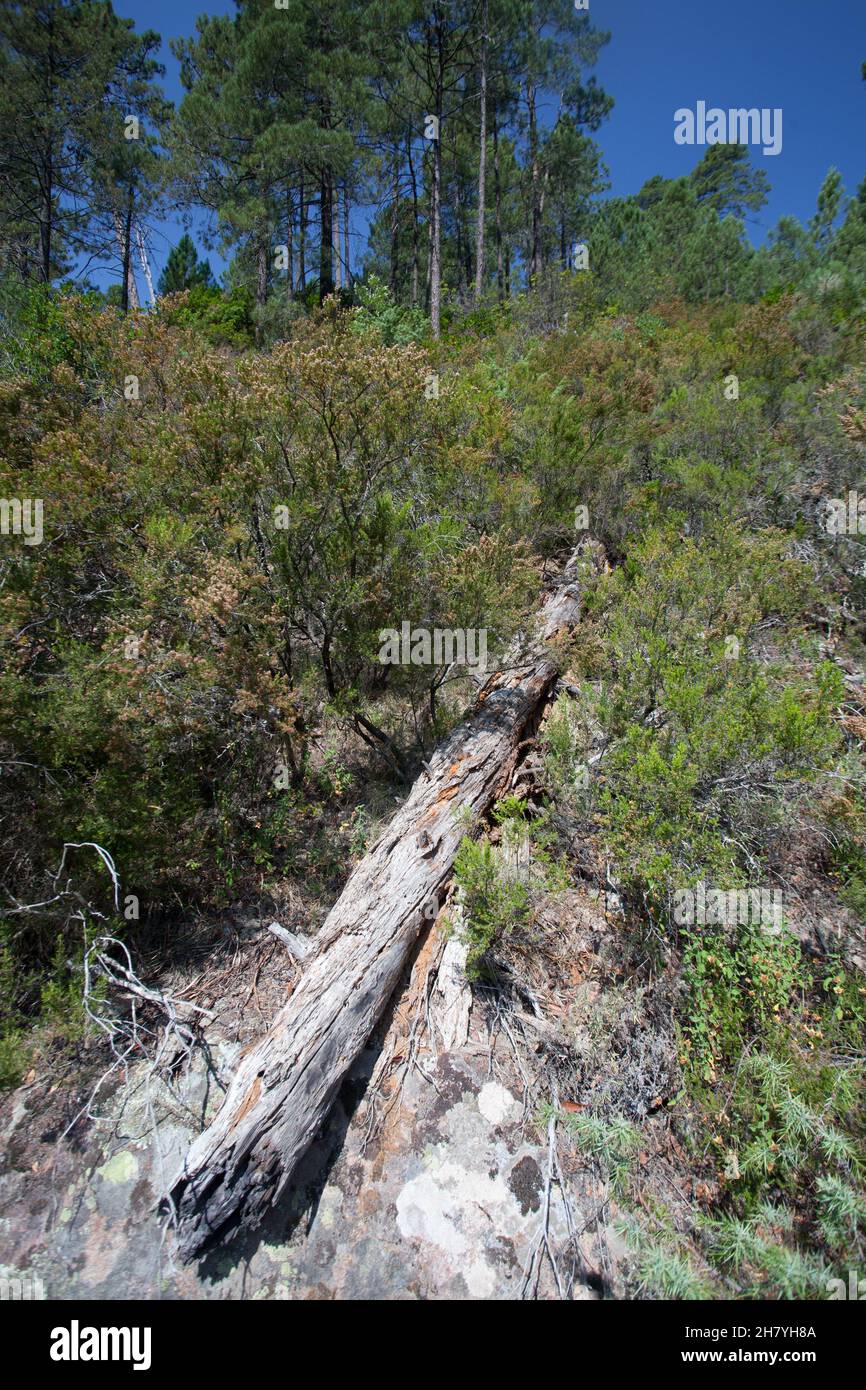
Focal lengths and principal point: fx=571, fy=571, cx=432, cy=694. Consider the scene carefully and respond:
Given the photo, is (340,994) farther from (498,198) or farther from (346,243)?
(498,198)

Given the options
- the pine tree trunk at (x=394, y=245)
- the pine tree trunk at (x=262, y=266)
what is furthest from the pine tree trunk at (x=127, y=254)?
the pine tree trunk at (x=394, y=245)

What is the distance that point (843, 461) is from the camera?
235 inches

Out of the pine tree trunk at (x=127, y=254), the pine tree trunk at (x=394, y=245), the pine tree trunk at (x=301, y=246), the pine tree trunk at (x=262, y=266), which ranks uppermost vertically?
the pine tree trunk at (x=394, y=245)

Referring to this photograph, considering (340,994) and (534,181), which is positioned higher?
(534,181)

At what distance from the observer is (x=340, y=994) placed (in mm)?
2861

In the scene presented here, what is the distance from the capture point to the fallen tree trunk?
7.80 feet

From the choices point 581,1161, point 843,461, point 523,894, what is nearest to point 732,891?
point 523,894

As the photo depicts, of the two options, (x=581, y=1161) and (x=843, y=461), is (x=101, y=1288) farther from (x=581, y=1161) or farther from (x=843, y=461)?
(x=843, y=461)

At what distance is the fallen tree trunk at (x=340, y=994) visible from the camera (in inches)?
93.6

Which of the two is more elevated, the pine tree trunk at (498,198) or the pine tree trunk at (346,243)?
the pine tree trunk at (498,198)

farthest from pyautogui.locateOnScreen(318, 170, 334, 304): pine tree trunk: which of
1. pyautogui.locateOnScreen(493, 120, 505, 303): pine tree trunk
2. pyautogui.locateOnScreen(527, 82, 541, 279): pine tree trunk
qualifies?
pyautogui.locateOnScreen(527, 82, 541, 279): pine tree trunk

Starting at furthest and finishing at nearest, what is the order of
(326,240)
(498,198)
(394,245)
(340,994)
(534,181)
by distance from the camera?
(394,245), (498,198), (534,181), (326,240), (340,994)

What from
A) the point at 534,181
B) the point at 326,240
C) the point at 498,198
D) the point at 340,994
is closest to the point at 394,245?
the point at 498,198

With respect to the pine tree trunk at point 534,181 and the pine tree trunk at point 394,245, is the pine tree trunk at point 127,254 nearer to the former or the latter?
the pine tree trunk at point 394,245
